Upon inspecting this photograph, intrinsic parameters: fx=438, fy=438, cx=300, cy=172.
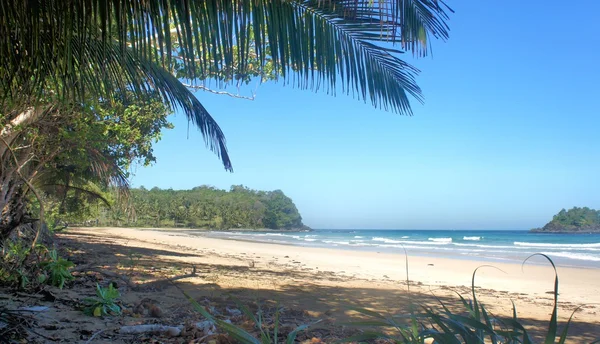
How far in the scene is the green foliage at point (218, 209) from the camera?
63.2 m

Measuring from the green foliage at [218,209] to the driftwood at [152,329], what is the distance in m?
50.2

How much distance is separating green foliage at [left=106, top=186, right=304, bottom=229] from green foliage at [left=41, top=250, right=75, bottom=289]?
158 ft

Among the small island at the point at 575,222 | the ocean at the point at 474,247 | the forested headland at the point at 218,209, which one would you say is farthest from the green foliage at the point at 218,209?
the small island at the point at 575,222

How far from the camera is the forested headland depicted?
207ft

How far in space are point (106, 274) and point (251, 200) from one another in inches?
3113

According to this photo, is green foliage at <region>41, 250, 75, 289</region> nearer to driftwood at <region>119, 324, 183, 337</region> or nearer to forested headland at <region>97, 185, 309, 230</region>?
driftwood at <region>119, 324, 183, 337</region>

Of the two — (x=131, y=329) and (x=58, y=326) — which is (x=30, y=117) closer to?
(x=58, y=326)

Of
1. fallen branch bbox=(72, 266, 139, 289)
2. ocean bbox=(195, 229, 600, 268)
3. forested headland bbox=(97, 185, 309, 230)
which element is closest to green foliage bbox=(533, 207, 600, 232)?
ocean bbox=(195, 229, 600, 268)

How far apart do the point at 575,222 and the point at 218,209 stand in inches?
2305

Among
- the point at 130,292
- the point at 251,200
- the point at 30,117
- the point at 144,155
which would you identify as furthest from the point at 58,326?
the point at 251,200

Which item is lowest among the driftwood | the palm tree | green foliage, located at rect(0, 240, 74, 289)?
the driftwood

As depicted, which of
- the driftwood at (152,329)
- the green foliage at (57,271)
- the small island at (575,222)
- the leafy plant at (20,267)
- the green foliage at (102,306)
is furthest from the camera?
the small island at (575,222)

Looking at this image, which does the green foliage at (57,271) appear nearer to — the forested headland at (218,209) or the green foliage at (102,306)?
the green foliage at (102,306)

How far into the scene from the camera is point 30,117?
159 inches
